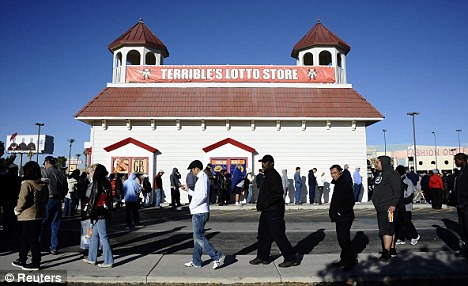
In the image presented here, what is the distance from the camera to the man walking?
6.97 metres

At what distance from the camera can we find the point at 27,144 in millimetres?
66750

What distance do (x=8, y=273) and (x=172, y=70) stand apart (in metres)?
16.3

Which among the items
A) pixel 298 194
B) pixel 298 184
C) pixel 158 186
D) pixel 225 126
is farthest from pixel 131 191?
pixel 298 194

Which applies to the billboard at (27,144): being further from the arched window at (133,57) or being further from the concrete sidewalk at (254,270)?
the concrete sidewalk at (254,270)

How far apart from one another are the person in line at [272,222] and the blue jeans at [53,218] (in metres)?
4.13

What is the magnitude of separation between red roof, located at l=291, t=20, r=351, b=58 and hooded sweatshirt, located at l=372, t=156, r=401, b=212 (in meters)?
16.8

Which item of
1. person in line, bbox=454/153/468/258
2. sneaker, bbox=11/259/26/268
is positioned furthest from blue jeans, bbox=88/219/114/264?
person in line, bbox=454/153/468/258

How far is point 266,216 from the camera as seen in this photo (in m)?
6.13

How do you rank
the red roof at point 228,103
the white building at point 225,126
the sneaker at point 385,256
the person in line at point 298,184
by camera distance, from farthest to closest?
the red roof at point 228,103, the white building at point 225,126, the person in line at point 298,184, the sneaker at point 385,256

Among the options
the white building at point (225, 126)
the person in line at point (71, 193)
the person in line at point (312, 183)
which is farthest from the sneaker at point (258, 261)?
the white building at point (225, 126)

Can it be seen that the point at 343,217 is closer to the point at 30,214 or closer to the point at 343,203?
the point at 343,203

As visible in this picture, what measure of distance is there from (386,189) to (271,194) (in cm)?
214

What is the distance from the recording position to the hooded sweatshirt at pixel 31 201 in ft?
19.1

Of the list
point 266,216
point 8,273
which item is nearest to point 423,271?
point 266,216
